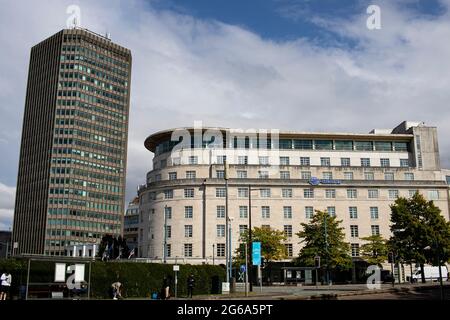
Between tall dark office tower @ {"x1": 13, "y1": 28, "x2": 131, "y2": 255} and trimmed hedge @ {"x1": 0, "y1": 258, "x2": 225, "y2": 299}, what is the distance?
105 m

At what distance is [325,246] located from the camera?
65.7 metres

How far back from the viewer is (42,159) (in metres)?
145

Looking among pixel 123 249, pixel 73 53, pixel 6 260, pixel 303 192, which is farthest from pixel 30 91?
pixel 6 260

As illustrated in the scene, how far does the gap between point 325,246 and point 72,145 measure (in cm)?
9742

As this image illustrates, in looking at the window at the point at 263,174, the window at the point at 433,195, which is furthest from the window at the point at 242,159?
the window at the point at 433,195

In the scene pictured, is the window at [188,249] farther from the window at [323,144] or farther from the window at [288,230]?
the window at [323,144]

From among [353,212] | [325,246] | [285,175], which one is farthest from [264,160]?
[325,246]

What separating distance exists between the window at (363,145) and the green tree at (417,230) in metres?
28.6

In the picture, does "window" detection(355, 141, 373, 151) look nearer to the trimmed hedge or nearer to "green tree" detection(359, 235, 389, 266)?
"green tree" detection(359, 235, 389, 266)

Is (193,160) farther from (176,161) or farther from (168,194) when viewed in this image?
(168,194)

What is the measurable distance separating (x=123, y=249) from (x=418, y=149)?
64.1 metres
